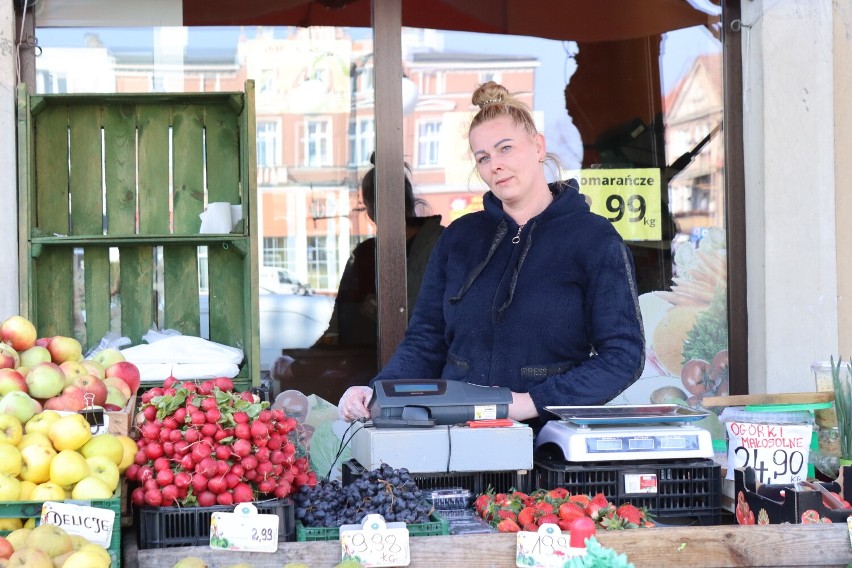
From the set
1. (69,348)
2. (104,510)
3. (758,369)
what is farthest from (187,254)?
(758,369)

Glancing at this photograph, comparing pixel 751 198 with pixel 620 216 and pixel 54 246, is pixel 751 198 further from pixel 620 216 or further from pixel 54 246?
pixel 54 246

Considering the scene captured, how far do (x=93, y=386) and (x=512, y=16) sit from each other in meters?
3.06

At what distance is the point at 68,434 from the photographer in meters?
2.40

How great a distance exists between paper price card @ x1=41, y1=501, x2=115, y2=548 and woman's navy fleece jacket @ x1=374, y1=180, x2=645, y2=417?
128 cm

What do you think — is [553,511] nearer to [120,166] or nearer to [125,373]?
[125,373]

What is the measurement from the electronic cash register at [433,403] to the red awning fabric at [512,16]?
2.64 m

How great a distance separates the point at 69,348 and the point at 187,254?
127 cm

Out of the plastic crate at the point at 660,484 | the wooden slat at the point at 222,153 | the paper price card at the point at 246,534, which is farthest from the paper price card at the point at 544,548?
the wooden slat at the point at 222,153

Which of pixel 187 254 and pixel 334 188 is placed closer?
pixel 187 254

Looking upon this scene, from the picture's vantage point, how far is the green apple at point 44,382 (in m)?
2.72

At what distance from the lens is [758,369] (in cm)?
463

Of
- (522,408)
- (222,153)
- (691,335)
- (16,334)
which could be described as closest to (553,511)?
(522,408)

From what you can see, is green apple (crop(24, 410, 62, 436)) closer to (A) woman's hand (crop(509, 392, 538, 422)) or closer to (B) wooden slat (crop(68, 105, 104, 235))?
(A) woman's hand (crop(509, 392, 538, 422))

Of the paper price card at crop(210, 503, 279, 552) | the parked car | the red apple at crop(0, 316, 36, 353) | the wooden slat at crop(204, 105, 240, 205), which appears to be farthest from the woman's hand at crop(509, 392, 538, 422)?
the parked car
